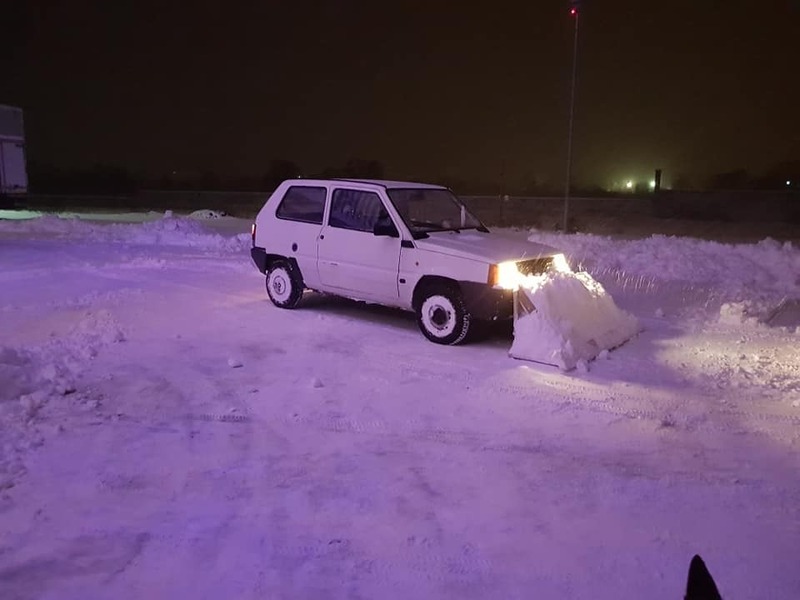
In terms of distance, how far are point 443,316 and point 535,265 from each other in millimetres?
1250

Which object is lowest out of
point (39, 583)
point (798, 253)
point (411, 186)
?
point (39, 583)

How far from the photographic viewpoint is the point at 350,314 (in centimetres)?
1003

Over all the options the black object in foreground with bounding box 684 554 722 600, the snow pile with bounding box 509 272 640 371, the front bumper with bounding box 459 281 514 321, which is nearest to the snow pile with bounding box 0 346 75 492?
the black object in foreground with bounding box 684 554 722 600

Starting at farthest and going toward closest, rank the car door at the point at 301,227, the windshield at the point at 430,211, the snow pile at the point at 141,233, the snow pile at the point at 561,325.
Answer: the snow pile at the point at 141,233 → the car door at the point at 301,227 → the windshield at the point at 430,211 → the snow pile at the point at 561,325

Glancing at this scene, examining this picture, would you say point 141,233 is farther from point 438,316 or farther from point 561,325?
point 561,325

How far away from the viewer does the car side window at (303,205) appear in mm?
9602

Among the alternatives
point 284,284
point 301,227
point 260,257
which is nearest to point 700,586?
point 301,227

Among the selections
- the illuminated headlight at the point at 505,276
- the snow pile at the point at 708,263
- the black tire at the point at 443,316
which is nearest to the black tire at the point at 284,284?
the black tire at the point at 443,316

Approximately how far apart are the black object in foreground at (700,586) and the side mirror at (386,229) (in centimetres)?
661

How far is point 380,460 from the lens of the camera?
16.5 feet

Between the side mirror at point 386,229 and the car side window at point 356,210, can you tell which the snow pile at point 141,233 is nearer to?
the car side window at point 356,210

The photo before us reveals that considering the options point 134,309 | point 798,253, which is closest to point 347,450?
point 134,309

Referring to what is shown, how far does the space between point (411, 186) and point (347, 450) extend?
197 inches

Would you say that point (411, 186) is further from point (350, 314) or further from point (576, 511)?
point (576, 511)
